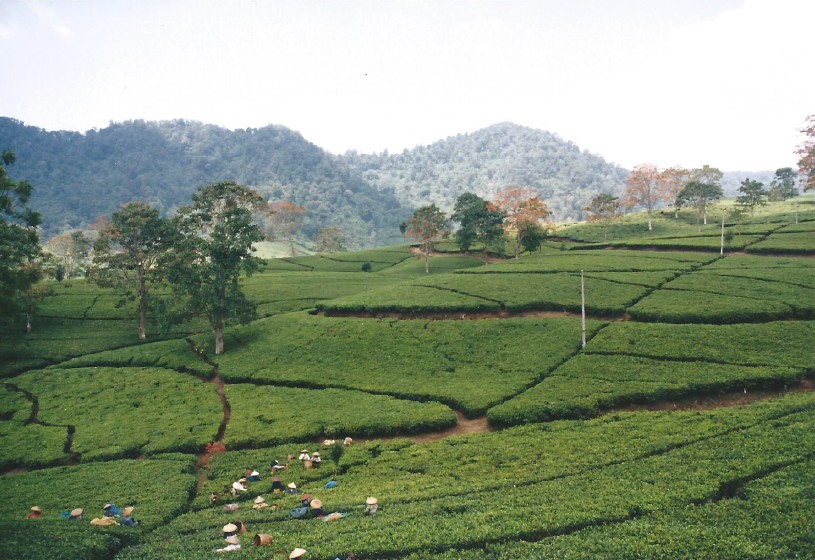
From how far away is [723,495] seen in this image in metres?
18.7

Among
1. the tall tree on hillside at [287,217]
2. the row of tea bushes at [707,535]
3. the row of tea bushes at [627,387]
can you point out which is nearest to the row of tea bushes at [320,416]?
the row of tea bushes at [627,387]

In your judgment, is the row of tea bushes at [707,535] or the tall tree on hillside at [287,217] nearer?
the row of tea bushes at [707,535]

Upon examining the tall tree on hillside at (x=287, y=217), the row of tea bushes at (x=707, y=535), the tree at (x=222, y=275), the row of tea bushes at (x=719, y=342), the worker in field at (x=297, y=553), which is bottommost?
the worker in field at (x=297, y=553)

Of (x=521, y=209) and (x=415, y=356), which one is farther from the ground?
(x=521, y=209)

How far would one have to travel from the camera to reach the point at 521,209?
81000 mm

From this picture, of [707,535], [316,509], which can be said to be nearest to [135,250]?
[316,509]

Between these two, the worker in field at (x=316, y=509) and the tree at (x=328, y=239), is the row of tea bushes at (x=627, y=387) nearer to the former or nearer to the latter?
the worker in field at (x=316, y=509)

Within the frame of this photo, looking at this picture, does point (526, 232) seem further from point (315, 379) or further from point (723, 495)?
point (723, 495)

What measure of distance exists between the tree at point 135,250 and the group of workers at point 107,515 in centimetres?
3492

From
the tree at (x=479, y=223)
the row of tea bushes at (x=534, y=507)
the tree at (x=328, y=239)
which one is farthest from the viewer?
the tree at (x=328, y=239)

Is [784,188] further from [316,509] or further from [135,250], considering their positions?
[316,509]

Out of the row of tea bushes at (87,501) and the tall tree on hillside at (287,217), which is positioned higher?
the tall tree on hillside at (287,217)

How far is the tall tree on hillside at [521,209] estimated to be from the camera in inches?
3187

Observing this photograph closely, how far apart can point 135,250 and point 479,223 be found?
2012 inches
